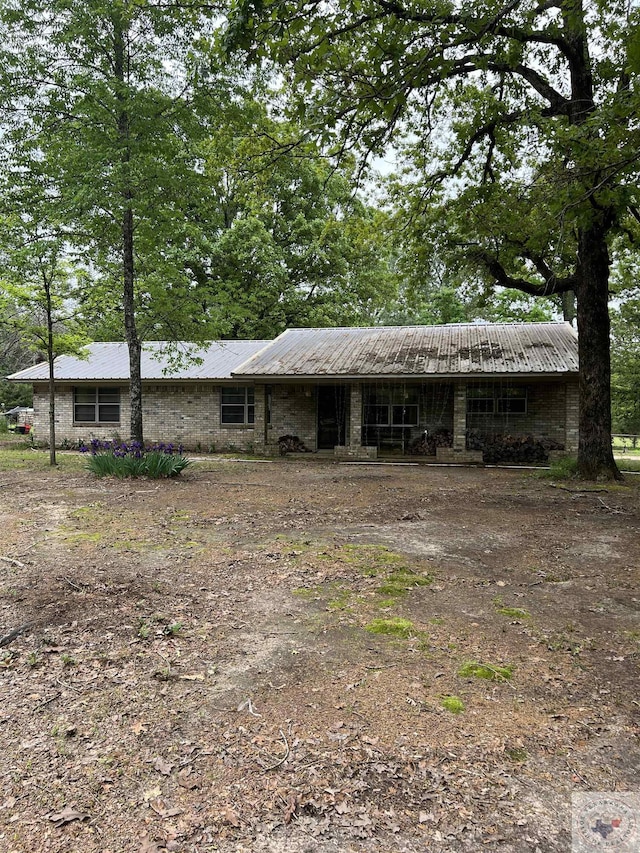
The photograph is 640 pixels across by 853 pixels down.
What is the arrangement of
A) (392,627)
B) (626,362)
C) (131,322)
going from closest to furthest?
(392,627)
(131,322)
(626,362)

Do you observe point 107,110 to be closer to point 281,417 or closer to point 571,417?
point 281,417

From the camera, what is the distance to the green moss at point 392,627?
3.59 metres

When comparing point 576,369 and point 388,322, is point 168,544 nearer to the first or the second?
point 576,369

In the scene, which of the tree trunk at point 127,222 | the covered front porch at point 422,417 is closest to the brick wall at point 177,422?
the covered front porch at point 422,417

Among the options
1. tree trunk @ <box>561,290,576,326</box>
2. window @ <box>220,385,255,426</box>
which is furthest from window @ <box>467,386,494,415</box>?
tree trunk @ <box>561,290,576,326</box>

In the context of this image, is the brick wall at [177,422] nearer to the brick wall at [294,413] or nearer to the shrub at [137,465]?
the brick wall at [294,413]

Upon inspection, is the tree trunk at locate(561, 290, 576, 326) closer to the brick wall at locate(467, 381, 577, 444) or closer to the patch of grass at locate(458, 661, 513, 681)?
the brick wall at locate(467, 381, 577, 444)

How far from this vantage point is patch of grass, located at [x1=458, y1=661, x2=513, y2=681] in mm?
3010

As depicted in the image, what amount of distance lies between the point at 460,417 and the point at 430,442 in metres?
1.64

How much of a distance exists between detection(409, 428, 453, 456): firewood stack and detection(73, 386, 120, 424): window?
35.2 feet

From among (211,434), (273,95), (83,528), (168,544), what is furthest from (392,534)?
(211,434)

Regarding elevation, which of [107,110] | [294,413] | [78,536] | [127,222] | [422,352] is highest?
[107,110]

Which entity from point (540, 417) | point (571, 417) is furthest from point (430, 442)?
point (571, 417)

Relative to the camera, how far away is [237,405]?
1852 centimetres
